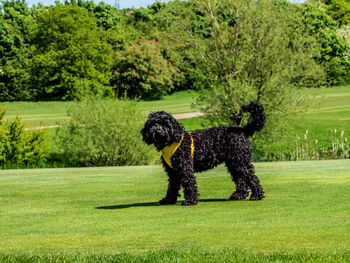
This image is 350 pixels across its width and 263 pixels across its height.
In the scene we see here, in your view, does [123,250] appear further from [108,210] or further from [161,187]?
[161,187]

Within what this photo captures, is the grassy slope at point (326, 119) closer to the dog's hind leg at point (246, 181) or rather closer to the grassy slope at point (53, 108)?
the grassy slope at point (53, 108)

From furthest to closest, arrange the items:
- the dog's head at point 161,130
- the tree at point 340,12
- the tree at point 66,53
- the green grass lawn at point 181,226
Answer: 1. the tree at point 340,12
2. the tree at point 66,53
3. the dog's head at point 161,130
4. the green grass lawn at point 181,226

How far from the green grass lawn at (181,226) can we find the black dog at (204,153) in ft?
1.46

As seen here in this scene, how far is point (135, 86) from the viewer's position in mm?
70250

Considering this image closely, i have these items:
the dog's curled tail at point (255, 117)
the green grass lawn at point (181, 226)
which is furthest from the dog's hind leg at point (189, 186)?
the dog's curled tail at point (255, 117)

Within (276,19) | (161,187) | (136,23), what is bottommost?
(161,187)

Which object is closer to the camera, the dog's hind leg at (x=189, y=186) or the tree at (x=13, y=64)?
the dog's hind leg at (x=189, y=186)

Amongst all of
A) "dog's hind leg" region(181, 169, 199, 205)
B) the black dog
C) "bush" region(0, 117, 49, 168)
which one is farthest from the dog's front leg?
"bush" region(0, 117, 49, 168)

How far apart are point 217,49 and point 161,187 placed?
20203mm

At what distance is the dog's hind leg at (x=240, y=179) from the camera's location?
1061cm

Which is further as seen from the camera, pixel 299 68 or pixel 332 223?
pixel 299 68

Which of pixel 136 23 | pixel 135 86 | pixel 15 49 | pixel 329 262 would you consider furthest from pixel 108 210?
pixel 136 23

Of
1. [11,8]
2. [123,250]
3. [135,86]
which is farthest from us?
[11,8]

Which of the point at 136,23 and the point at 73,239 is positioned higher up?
the point at 136,23
